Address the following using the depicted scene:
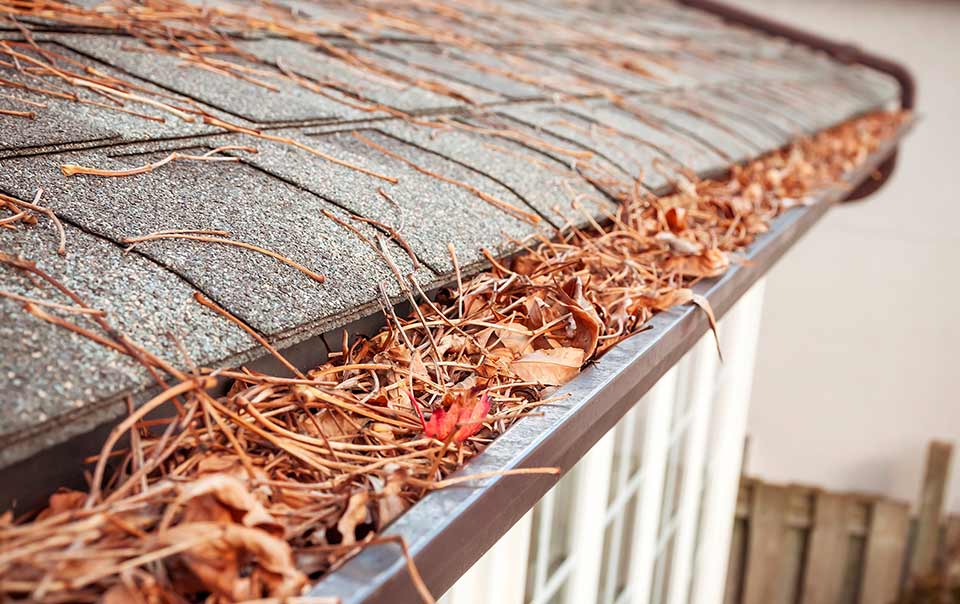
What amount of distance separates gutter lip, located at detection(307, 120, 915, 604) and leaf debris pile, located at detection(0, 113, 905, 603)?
21 millimetres

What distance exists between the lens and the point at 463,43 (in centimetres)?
297

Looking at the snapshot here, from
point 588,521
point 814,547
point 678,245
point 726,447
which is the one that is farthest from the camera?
point 814,547


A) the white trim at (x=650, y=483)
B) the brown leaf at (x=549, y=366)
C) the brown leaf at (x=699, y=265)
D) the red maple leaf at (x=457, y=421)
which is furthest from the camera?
the white trim at (x=650, y=483)

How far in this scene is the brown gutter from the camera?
6816mm

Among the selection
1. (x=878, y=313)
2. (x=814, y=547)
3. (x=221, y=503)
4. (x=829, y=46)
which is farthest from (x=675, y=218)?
(x=878, y=313)

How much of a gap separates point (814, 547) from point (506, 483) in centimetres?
617

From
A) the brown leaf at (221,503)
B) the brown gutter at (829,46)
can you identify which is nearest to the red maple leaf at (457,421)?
the brown leaf at (221,503)

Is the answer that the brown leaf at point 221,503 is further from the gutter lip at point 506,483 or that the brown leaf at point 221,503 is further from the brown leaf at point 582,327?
the brown leaf at point 582,327

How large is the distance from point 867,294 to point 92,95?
24.3ft

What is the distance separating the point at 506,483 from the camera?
0.95 metres

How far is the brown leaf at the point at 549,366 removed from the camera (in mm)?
1194

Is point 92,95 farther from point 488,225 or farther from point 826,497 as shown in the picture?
point 826,497

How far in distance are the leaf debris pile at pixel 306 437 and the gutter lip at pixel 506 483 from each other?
21 millimetres

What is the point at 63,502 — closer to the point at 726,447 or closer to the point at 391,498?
the point at 391,498
